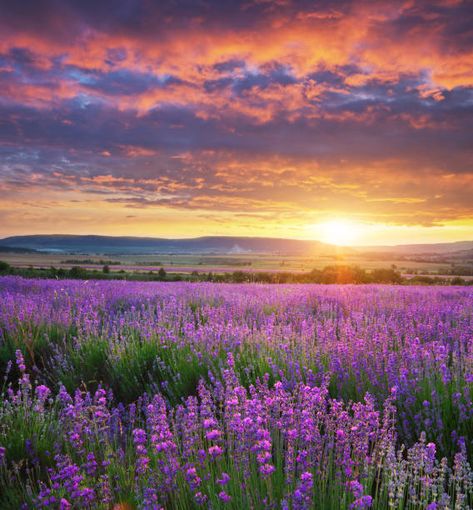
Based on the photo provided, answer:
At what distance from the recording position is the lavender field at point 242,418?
2227 mm

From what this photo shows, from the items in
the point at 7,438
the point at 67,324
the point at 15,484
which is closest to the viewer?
the point at 15,484

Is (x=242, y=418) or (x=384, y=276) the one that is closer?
(x=242, y=418)

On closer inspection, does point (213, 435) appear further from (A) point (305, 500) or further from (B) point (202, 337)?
(B) point (202, 337)

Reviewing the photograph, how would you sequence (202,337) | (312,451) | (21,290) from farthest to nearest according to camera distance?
(21,290) → (202,337) → (312,451)

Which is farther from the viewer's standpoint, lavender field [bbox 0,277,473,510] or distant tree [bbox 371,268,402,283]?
distant tree [bbox 371,268,402,283]

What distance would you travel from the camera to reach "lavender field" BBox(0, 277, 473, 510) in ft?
7.30

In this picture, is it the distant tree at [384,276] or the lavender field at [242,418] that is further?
the distant tree at [384,276]

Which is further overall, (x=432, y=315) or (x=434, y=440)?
(x=432, y=315)

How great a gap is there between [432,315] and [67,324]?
5609 mm

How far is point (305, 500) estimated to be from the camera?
186 centimetres

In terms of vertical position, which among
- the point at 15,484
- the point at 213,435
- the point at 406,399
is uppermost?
the point at 213,435

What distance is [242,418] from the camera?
113 inches

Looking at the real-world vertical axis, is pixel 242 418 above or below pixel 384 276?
above

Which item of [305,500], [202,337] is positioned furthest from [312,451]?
[202,337]
